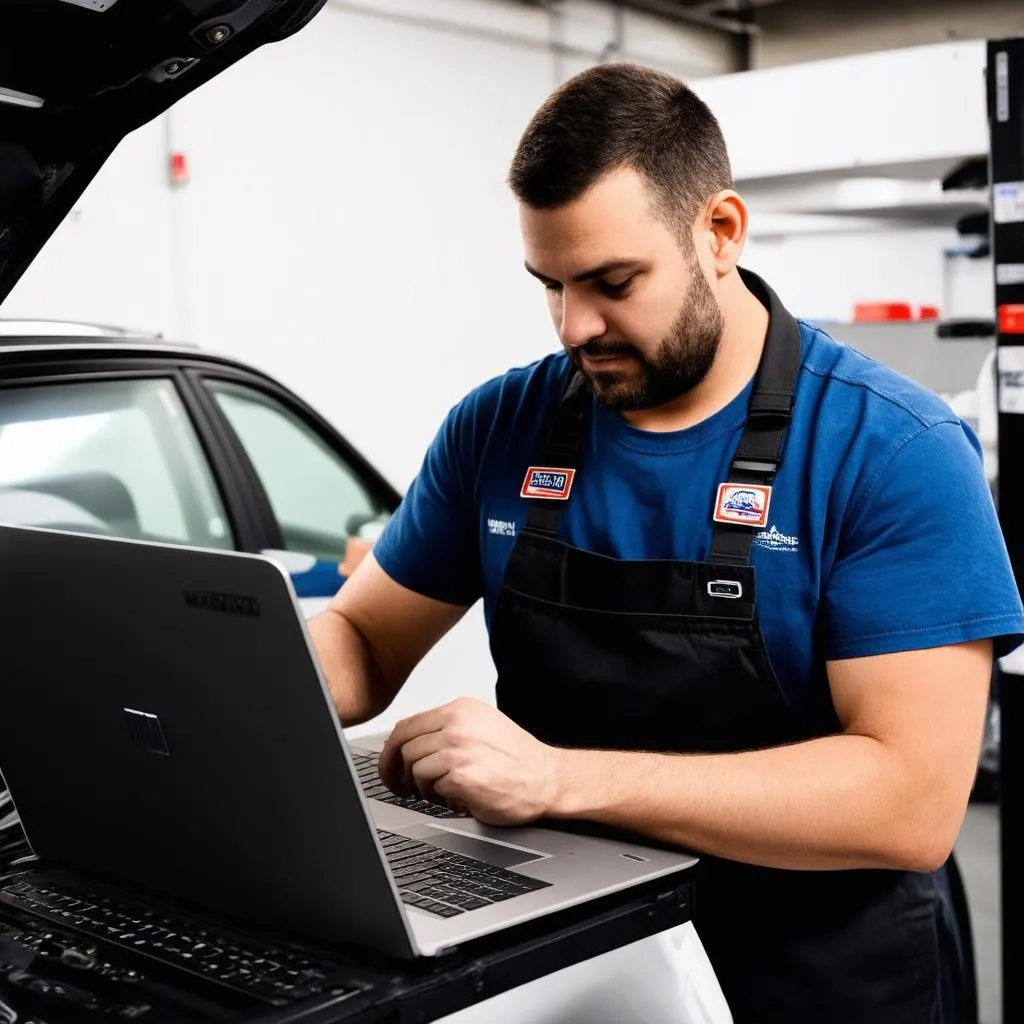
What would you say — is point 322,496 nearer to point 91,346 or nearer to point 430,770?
point 91,346

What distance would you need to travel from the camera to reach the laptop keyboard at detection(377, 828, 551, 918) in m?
1.03

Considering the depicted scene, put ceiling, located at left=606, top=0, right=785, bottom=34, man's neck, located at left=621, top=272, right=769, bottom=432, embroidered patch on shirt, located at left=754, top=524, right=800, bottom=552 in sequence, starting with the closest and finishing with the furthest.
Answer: embroidered patch on shirt, located at left=754, top=524, right=800, bottom=552
man's neck, located at left=621, top=272, right=769, bottom=432
ceiling, located at left=606, top=0, right=785, bottom=34

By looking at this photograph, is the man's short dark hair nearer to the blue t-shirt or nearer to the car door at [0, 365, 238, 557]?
the blue t-shirt

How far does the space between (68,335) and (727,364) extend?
1.31m

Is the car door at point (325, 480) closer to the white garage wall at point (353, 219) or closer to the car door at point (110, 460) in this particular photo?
the car door at point (110, 460)

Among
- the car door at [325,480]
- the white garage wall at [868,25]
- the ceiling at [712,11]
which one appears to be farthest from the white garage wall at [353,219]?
the car door at [325,480]

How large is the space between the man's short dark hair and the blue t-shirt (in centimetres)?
22

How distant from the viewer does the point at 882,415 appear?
1341mm

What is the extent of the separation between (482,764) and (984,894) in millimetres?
2973

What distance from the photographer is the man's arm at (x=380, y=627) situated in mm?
1627

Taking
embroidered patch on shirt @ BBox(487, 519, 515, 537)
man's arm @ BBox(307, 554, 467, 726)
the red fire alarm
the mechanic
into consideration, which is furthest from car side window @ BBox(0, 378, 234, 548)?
the red fire alarm

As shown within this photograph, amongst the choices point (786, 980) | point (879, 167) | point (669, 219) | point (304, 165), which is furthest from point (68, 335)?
point (304, 165)

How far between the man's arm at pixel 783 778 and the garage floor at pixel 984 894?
1845 millimetres

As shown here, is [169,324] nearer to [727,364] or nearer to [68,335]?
[68,335]
